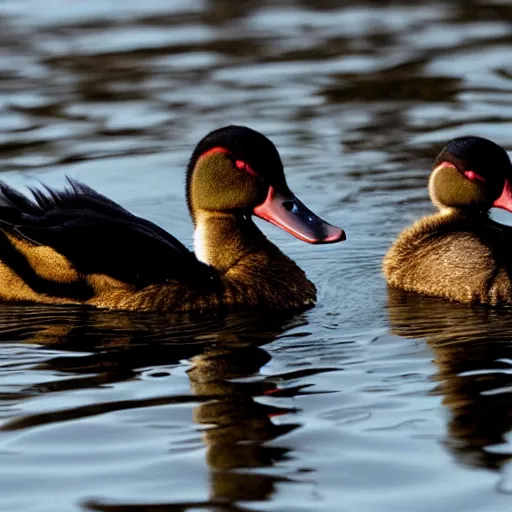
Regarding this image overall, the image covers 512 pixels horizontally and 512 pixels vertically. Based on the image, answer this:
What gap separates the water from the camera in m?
6.38

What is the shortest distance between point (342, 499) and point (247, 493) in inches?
14.9

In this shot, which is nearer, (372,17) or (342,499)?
(342,499)

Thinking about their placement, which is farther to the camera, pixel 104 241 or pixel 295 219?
pixel 295 219

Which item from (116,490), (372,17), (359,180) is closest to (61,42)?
(372,17)

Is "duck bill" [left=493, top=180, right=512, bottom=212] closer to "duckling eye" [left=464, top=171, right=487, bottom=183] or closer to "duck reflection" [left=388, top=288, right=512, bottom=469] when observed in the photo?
"duckling eye" [left=464, top=171, right=487, bottom=183]

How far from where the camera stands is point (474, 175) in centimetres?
990

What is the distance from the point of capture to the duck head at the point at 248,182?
30.7ft

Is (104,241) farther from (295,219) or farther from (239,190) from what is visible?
(295,219)

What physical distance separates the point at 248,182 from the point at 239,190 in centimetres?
9

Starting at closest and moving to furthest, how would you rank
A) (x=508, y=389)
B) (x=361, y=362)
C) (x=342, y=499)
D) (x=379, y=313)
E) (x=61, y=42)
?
(x=342, y=499) → (x=508, y=389) → (x=361, y=362) → (x=379, y=313) → (x=61, y=42)

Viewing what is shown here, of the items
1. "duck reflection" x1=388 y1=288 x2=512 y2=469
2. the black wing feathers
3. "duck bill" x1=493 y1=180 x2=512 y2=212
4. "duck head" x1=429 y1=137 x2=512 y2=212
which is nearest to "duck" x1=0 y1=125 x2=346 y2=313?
the black wing feathers

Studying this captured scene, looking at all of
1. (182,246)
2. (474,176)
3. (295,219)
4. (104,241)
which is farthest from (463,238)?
(104,241)

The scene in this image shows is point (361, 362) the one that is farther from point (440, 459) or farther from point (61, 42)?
point (61, 42)

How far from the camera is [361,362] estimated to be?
7988 millimetres
